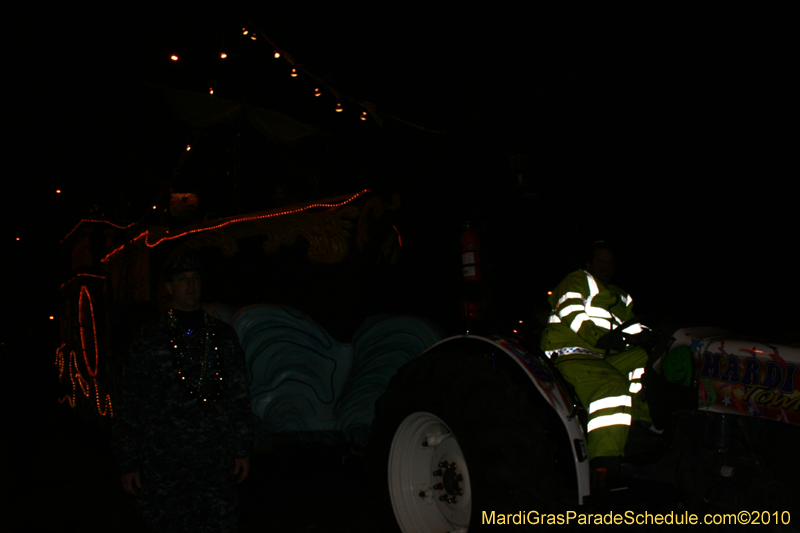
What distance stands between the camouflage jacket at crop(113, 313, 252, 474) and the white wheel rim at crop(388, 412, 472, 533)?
103 centimetres

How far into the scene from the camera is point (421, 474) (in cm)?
389

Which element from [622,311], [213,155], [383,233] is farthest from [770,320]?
[213,155]

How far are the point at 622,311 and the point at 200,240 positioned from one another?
12.7 ft

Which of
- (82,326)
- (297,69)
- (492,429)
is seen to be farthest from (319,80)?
(492,429)

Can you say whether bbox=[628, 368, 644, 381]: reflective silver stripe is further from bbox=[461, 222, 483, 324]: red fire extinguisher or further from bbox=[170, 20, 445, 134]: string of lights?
bbox=[170, 20, 445, 134]: string of lights

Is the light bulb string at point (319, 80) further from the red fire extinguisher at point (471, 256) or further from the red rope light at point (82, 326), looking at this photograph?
the red rope light at point (82, 326)

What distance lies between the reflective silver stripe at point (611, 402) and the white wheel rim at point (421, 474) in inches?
37.0

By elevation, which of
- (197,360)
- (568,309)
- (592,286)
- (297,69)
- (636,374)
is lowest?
(636,374)

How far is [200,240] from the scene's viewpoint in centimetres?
573

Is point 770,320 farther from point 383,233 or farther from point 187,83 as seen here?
point 187,83

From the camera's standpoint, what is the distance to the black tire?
2.89 meters

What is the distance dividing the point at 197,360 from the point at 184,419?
0.30 m

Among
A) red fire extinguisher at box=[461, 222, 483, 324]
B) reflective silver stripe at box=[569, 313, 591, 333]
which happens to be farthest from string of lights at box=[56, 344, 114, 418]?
reflective silver stripe at box=[569, 313, 591, 333]

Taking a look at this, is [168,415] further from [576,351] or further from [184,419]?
[576,351]
